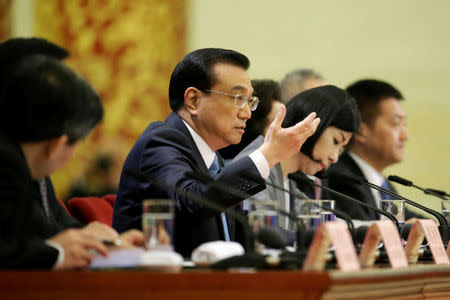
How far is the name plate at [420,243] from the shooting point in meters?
2.50

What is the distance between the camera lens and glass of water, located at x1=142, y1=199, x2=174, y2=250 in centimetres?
179

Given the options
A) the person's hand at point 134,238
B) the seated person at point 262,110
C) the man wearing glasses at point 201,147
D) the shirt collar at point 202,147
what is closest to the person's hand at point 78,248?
the person's hand at point 134,238

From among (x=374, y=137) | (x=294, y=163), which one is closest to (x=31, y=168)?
(x=294, y=163)

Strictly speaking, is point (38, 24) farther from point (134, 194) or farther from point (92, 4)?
point (134, 194)

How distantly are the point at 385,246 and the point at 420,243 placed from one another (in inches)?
16.6

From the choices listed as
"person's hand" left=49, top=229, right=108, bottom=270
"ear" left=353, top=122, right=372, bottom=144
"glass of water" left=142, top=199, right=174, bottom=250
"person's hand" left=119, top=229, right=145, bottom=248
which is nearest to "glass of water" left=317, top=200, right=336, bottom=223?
"person's hand" left=119, top=229, right=145, bottom=248

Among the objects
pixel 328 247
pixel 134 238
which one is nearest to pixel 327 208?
pixel 328 247

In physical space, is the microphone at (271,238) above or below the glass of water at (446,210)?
above

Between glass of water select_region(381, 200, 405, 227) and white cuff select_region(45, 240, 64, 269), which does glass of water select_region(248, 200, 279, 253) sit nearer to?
white cuff select_region(45, 240, 64, 269)

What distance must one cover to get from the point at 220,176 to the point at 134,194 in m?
0.41

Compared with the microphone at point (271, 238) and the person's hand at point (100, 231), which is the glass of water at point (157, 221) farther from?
the microphone at point (271, 238)

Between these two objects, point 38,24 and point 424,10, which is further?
point 424,10

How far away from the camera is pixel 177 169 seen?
101 inches

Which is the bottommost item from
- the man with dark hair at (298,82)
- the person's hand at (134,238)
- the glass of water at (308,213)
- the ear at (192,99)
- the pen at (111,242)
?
the person's hand at (134,238)
